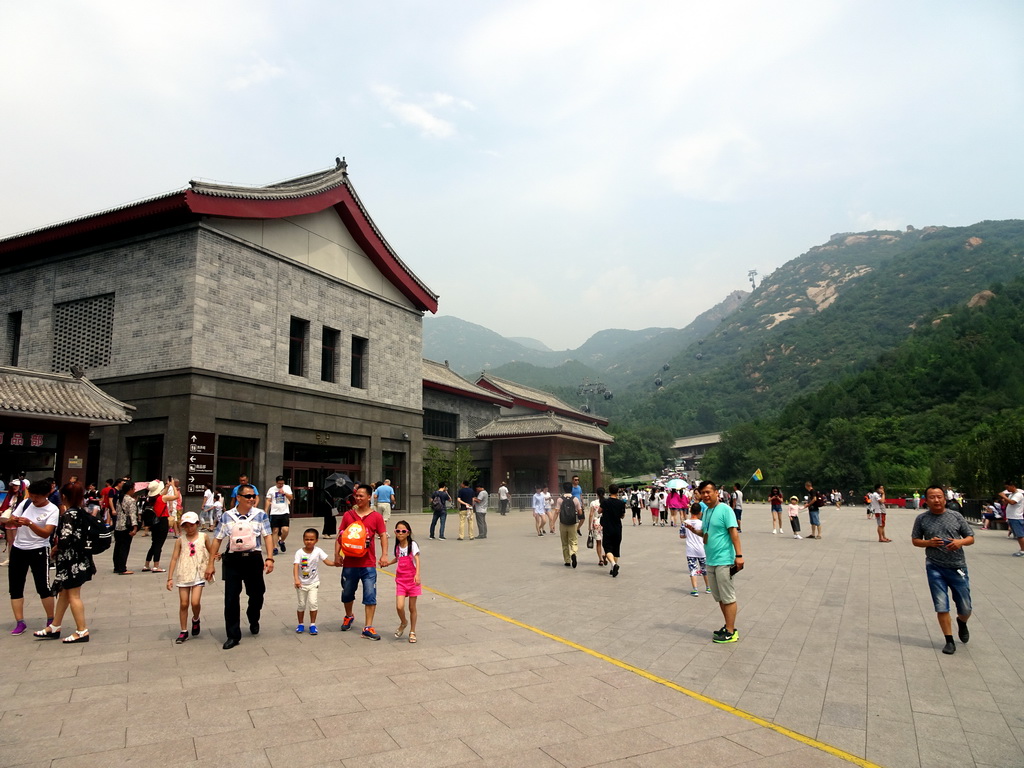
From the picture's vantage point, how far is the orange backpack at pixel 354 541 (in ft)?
25.7

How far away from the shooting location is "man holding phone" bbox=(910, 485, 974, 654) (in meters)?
7.16

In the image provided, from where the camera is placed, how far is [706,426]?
12850 centimetres

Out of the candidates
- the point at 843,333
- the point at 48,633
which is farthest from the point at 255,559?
the point at 843,333

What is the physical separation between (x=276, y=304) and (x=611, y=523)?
1727 centimetres

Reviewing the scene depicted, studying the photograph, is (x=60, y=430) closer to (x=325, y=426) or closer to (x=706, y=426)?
(x=325, y=426)

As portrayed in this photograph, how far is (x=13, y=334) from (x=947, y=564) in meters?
30.0

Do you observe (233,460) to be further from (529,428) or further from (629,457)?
(629,457)

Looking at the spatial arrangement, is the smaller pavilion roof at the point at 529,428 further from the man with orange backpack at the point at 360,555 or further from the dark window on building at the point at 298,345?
the man with orange backpack at the point at 360,555

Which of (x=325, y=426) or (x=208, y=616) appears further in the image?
(x=325, y=426)

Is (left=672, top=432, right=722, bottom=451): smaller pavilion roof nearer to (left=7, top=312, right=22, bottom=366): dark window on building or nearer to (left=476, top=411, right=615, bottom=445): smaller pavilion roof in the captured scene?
(left=476, top=411, right=615, bottom=445): smaller pavilion roof

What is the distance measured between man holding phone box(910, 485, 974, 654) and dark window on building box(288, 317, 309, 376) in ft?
74.5

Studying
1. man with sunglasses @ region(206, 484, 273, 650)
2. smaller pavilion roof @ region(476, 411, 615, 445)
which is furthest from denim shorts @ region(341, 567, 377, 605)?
smaller pavilion roof @ region(476, 411, 615, 445)

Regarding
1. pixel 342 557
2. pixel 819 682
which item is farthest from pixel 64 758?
pixel 819 682

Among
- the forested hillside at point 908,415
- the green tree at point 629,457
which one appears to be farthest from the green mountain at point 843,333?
the green tree at point 629,457
